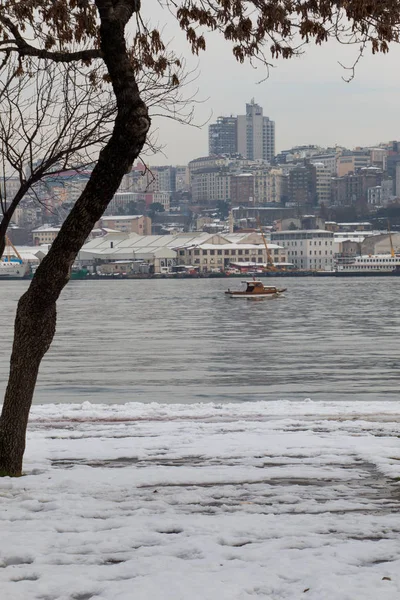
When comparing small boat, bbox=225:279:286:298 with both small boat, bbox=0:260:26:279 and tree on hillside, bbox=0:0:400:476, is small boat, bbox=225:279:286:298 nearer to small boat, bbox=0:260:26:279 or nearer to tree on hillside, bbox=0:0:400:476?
tree on hillside, bbox=0:0:400:476

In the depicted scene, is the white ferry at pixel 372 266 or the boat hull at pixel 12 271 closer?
the white ferry at pixel 372 266

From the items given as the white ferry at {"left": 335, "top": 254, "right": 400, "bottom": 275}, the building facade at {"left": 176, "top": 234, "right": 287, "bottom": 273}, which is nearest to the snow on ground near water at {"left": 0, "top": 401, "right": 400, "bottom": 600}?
the white ferry at {"left": 335, "top": 254, "right": 400, "bottom": 275}

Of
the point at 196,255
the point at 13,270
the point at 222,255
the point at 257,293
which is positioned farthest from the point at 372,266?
the point at 257,293

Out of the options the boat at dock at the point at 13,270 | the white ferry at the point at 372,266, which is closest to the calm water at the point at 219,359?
the white ferry at the point at 372,266

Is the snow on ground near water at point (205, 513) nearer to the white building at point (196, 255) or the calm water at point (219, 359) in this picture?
the calm water at point (219, 359)

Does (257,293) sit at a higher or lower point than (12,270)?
higher

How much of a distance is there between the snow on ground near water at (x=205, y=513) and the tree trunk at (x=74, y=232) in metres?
0.47

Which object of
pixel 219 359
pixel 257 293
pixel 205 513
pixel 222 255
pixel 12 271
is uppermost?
pixel 205 513

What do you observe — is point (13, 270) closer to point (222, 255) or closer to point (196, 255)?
point (196, 255)

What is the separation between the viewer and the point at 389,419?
35.9 ft

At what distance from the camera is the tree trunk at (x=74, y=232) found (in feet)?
23.0

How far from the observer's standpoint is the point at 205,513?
20.8 feet

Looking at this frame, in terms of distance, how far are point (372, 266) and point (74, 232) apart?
185m

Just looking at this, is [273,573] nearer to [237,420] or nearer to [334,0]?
[334,0]
